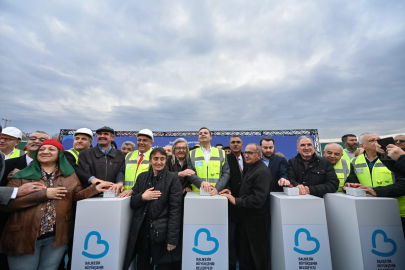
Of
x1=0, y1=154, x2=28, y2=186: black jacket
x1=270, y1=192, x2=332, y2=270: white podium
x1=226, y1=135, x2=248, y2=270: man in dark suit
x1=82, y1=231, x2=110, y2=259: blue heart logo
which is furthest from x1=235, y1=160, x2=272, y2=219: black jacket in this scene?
x1=0, y1=154, x2=28, y2=186: black jacket

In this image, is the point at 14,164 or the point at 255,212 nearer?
the point at 255,212

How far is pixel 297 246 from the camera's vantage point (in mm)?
1809

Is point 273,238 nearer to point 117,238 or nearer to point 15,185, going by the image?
point 117,238

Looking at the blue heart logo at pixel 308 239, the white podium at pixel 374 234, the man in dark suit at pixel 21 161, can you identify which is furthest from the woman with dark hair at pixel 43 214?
the white podium at pixel 374 234

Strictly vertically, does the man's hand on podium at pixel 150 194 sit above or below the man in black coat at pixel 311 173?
below

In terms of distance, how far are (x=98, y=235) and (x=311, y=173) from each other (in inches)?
102

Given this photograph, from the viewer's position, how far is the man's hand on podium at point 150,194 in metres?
1.98

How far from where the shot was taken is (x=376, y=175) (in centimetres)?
239

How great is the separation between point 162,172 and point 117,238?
769 mm

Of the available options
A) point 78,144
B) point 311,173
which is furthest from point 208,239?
point 78,144

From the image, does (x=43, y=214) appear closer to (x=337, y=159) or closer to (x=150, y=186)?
(x=150, y=186)

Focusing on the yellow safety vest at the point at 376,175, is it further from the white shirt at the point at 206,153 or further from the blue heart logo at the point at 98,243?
the blue heart logo at the point at 98,243

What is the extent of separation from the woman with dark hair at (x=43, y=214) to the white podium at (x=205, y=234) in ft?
3.46

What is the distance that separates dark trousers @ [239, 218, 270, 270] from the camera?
2129 mm
